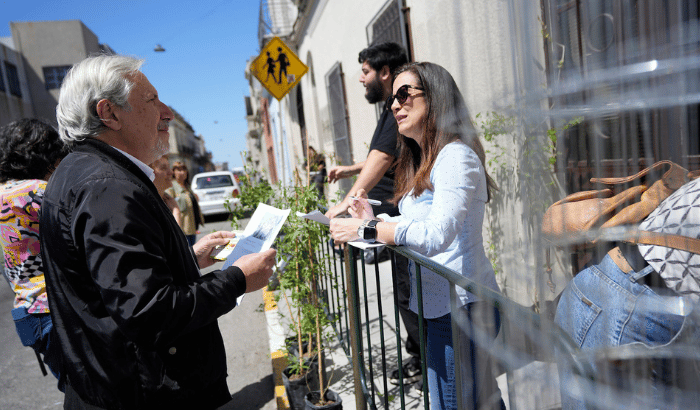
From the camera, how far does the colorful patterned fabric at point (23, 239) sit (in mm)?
2162

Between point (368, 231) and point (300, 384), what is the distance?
60.7 inches

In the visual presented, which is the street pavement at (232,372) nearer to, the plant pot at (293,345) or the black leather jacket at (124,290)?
the plant pot at (293,345)

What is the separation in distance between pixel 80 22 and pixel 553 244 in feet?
116

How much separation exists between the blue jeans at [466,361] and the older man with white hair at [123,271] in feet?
2.16

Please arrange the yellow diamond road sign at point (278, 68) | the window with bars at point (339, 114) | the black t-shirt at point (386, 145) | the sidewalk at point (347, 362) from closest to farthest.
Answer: the black t-shirt at point (386, 145) → the sidewalk at point (347, 362) → the yellow diamond road sign at point (278, 68) → the window with bars at point (339, 114)

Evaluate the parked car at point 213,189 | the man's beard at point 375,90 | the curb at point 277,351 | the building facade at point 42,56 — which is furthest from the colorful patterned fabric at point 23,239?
the building facade at point 42,56

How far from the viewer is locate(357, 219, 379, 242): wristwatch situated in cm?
172

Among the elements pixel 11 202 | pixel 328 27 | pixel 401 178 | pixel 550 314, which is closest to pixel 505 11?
pixel 550 314

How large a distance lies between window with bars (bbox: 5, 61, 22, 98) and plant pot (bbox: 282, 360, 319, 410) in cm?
2816

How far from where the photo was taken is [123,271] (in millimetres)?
1140

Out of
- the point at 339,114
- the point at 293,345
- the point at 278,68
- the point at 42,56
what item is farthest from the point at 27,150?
the point at 42,56

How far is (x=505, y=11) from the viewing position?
85 centimetres

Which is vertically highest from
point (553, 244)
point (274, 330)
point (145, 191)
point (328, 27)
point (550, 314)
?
point (328, 27)

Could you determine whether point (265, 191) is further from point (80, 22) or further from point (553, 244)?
point (80, 22)
